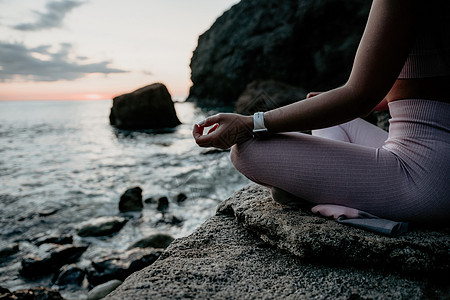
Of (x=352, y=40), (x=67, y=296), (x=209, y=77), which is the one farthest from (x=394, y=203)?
(x=209, y=77)

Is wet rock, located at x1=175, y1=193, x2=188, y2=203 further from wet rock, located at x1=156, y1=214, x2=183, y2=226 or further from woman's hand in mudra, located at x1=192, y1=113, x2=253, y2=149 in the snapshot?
woman's hand in mudra, located at x1=192, y1=113, x2=253, y2=149

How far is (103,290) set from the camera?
2.83 meters

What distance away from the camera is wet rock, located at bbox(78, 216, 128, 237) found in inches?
163

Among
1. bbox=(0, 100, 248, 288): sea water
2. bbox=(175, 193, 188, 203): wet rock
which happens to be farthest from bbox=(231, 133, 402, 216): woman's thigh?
bbox=(175, 193, 188, 203): wet rock

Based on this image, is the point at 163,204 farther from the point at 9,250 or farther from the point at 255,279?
the point at 255,279

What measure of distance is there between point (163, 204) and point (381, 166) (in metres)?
4.22

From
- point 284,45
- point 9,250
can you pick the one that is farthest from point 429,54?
point 284,45

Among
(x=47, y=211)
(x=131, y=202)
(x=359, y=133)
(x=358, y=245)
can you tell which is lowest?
(x=47, y=211)

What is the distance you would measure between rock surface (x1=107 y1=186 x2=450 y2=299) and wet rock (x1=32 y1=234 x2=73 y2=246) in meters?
3.03

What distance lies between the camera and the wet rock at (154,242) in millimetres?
3730

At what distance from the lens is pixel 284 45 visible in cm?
3338

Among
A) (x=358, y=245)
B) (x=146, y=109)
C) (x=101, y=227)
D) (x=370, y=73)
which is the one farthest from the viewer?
(x=146, y=109)

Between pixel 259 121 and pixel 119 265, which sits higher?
pixel 259 121

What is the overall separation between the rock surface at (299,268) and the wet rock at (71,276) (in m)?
2.07
